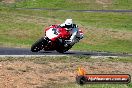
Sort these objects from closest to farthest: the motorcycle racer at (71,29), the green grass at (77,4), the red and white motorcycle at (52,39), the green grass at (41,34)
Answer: the red and white motorcycle at (52,39), the motorcycle racer at (71,29), the green grass at (41,34), the green grass at (77,4)

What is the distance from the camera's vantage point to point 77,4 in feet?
304

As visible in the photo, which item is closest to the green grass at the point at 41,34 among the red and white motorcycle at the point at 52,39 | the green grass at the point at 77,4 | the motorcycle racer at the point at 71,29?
the motorcycle racer at the point at 71,29

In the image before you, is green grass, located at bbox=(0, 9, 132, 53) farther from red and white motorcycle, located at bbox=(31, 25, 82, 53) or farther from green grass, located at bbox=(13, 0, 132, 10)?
green grass, located at bbox=(13, 0, 132, 10)

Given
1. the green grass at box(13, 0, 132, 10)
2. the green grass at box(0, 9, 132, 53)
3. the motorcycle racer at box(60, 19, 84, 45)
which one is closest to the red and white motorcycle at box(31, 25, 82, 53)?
the motorcycle racer at box(60, 19, 84, 45)

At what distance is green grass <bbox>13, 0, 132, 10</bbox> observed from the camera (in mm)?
89438

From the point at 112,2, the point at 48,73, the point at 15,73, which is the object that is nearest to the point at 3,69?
the point at 15,73

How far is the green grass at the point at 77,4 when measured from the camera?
8944 centimetres

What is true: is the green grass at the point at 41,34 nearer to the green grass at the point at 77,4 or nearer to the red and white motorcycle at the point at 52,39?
the red and white motorcycle at the point at 52,39

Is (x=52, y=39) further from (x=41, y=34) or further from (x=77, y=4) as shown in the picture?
(x=77, y=4)

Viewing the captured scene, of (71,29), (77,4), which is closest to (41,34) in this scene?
(71,29)

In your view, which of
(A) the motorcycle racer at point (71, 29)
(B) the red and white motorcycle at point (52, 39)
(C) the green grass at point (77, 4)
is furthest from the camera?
(C) the green grass at point (77, 4)

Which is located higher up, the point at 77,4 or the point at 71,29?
the point at 71,29

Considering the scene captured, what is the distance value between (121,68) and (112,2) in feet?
247

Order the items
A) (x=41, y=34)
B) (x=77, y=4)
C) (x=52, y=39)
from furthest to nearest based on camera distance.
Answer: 1. (x=77, y=4)
2. (x=41, y=34)
3. (x=52, y=39)
